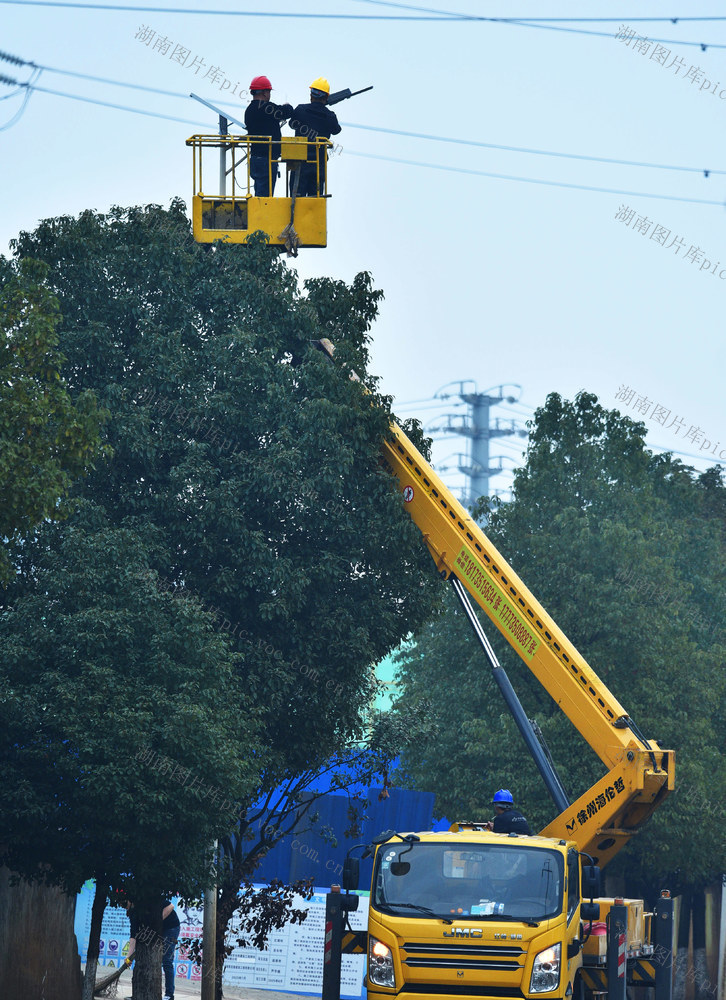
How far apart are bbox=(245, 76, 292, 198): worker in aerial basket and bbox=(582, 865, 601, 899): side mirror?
11.4m

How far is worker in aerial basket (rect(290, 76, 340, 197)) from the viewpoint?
20.5 metres

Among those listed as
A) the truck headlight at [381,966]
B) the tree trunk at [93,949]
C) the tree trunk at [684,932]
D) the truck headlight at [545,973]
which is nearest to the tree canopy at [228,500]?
the tree trunk at [93,949]

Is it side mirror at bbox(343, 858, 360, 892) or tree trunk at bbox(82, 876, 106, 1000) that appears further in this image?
tree trunk at bbox(82, 876, 106, 1000)

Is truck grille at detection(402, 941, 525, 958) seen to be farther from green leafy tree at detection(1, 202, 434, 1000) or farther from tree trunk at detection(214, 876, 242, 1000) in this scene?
tree trunk at detection(214, 876, 242, 1000)

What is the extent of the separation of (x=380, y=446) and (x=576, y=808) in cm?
594

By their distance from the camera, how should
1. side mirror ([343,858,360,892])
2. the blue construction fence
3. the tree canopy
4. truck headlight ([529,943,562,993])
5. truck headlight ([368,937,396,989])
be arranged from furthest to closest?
the blue construction fence → the tree canopy → side mirror ([343,858,360,892]) → truck headlight ([368,937,396,989]) → truck headlight ([529,943,562,993])

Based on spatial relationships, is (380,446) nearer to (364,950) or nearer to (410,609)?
(410,609)

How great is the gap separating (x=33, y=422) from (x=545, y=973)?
738cm

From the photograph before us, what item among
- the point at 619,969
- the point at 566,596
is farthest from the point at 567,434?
the point at 619,969

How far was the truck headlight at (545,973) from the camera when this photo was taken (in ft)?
41.2

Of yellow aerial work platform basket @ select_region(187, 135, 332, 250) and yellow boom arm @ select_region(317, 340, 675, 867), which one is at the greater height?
yellow aerial work platform basket @ select_region(187, 135, 332, 250)

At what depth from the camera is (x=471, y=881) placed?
13.2 meters

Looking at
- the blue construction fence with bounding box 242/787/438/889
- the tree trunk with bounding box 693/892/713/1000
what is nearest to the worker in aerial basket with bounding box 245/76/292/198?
the blue construction fence with bounding box 242/787/438/889

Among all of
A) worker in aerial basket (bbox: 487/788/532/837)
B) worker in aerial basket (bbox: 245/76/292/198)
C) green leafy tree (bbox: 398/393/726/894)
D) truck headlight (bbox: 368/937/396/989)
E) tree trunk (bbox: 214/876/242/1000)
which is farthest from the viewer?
green leafy tree (bbox: 398/393/726/894)
